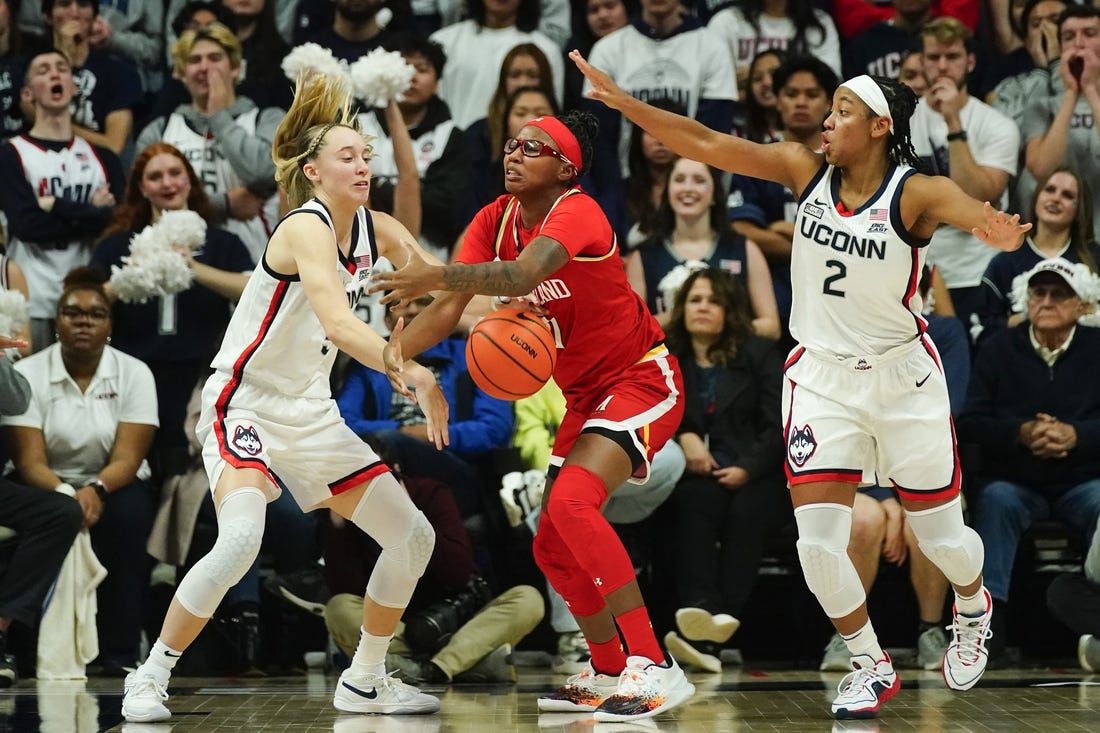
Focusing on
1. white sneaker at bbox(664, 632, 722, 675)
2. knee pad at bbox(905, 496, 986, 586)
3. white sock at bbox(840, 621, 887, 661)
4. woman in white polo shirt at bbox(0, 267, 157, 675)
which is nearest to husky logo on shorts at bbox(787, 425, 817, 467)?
knee pad at bbox(905, 496, 986, 586)

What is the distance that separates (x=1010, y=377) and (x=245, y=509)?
4215 mm

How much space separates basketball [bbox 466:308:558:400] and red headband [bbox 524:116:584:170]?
65cm

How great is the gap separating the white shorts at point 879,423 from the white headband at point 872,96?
85 cm

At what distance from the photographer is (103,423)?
7.44 m

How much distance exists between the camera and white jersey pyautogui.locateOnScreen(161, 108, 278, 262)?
862 cm

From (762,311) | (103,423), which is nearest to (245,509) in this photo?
(103,423)

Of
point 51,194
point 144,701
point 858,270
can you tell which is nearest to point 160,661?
point 144,701

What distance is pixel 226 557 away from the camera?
518cm

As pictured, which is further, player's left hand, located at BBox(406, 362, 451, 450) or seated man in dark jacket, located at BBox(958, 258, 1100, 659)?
seated man in dark jacket, located at BBox(958, 258, 1100, 659)

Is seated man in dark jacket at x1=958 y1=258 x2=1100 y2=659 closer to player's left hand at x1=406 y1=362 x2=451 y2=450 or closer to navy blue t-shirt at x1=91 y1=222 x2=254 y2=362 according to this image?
player's left hand at x1=406 y1=362 x2=451 y2=450

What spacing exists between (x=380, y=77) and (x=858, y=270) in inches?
129

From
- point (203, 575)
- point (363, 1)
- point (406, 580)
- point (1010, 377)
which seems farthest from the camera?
point (363, 1)

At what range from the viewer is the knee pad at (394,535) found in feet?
18.2

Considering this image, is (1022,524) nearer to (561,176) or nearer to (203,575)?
(561,176)
